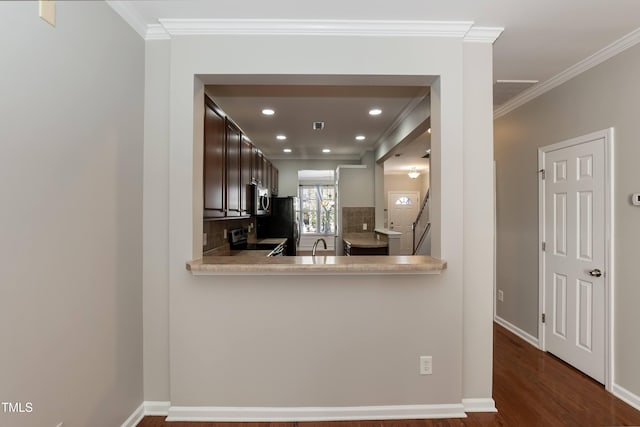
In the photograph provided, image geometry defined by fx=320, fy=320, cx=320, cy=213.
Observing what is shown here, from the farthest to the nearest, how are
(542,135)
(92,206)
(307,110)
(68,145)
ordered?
1. (307,110)
2. (542,135)
3. (92,206)
4. (68,145)

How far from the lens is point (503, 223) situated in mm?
3982

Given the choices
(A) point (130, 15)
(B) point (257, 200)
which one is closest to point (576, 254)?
(B) point (257, 200)

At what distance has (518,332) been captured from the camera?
367 centimetres

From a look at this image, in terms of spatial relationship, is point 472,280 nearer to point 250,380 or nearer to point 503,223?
point 250,380

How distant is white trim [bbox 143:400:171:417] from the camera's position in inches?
88.0

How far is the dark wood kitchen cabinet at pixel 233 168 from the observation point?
122 inches

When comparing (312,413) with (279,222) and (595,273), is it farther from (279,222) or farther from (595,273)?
(279,222)

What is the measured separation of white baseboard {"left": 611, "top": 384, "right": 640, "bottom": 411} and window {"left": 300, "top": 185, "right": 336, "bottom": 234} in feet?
22.5

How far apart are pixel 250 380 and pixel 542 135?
3.59 metres

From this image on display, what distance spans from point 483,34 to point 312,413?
2907mm

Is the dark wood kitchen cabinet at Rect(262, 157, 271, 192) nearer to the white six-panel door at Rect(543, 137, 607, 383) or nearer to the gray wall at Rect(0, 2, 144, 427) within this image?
the gray wall at Rect(0, 2, 144, 427)

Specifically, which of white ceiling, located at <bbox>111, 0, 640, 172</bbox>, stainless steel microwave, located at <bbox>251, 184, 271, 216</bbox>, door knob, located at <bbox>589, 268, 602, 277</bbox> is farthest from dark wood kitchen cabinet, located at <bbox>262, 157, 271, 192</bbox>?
door knob, located at <bbox>589, 268, 602, 277</bbox>

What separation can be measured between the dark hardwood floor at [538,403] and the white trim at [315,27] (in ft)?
8.71

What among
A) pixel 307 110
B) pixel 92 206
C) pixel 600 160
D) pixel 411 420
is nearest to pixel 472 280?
pixel 411 420
